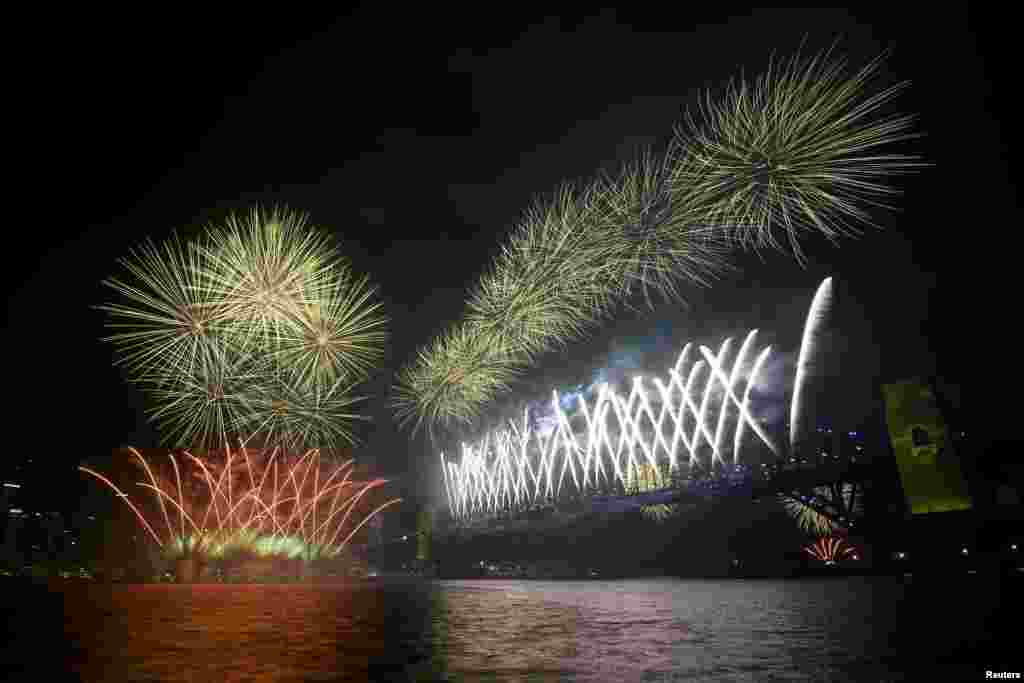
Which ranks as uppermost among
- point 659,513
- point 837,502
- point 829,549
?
point 659,513

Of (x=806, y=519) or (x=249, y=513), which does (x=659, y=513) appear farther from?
(x=249, y=513)

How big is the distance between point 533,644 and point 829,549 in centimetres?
8374

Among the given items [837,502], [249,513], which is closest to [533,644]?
[837,502]

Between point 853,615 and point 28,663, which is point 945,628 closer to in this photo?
point 853,615

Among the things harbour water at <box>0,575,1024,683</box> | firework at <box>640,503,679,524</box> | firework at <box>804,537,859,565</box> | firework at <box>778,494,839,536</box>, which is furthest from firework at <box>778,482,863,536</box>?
firework at <box>640,503,679,524</box>

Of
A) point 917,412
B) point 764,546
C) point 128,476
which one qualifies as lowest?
point 764,546

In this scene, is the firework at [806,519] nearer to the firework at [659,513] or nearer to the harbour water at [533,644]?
the firework at [659,513]

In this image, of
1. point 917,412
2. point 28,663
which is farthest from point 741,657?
point 917,412

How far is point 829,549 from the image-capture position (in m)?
86.4

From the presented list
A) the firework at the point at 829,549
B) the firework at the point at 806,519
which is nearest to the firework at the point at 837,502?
the firework at the point at 806,519

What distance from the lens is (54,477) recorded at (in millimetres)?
108812

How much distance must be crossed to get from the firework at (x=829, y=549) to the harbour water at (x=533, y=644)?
2647 inches

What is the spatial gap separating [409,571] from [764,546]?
228 ft

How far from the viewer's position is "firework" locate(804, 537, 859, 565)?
85.6m
